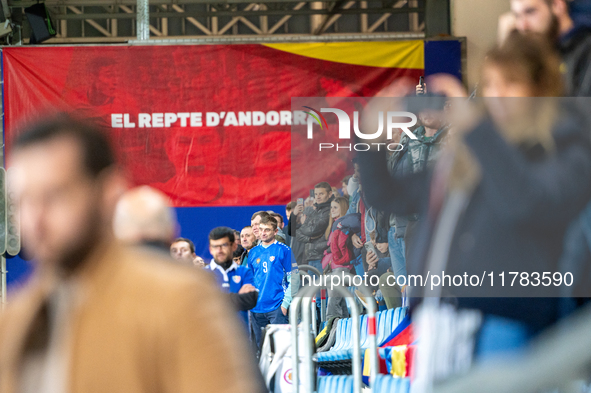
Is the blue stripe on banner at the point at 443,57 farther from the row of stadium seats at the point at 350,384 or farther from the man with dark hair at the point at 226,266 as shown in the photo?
the row of stadium seats at the point at 350,384

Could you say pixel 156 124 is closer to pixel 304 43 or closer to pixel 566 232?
pixel 304 43

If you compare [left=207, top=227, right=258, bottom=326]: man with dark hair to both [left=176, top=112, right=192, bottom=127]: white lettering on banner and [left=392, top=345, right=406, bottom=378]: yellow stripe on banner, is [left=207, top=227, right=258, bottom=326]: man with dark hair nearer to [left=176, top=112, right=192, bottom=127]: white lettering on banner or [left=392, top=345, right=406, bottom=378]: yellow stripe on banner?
[left=392, top=345, right=406, bottom=378]: yellow stripe on banner

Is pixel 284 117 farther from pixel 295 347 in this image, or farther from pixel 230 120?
pixel 295 347

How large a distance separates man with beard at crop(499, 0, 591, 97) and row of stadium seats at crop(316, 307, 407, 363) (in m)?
2.97

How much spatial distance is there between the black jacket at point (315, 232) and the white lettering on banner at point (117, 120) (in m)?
3.85

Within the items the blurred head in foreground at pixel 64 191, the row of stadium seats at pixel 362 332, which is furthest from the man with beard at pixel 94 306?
the row of stadium seats at pixel 362 332

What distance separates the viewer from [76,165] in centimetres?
84

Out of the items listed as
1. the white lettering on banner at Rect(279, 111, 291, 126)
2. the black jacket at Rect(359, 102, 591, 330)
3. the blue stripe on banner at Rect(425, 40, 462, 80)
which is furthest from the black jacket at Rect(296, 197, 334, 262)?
the black jacket at Rect(359, 102, 591, 330)

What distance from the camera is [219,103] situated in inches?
362

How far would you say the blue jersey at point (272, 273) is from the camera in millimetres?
7211

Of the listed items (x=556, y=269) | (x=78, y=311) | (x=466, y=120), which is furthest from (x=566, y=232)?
A: (x=78, y=311)

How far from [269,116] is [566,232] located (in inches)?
307

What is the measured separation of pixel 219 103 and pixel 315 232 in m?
3.77

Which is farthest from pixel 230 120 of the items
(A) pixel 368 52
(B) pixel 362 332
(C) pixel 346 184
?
(B) pixel 362 332
